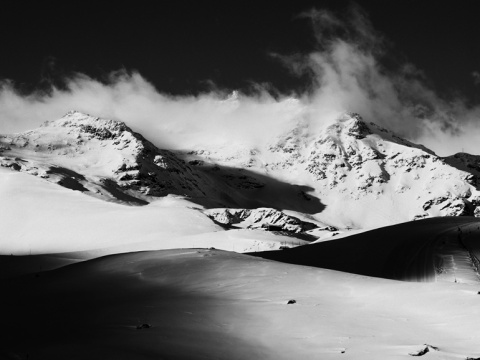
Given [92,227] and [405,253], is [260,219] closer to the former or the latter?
[92,227]

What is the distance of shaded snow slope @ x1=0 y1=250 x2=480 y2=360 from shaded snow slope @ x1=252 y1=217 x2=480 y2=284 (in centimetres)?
482

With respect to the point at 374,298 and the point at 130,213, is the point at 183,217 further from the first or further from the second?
the point at 374,298

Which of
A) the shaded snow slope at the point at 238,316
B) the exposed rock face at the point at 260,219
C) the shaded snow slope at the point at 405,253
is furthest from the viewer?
the exposed rock face at the point at 260,219

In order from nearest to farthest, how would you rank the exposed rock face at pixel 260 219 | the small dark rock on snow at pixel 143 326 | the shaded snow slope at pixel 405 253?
the small dark rock on snow at pixel 143 326 → the shaded snow slope at pixel 405 253 → the exposed rock face at pixel 260 219

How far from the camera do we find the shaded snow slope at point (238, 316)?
328 inches

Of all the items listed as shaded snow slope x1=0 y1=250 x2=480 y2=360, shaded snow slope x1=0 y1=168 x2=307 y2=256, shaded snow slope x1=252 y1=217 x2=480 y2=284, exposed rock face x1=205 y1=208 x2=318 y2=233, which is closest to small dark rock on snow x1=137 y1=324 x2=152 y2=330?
shaded snow slope x1=0 y1=250 x2=480 y2=360

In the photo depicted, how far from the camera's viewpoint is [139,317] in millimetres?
10734

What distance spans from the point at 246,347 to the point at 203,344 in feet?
2.26

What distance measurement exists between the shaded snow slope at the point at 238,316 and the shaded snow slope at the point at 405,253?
190 inches

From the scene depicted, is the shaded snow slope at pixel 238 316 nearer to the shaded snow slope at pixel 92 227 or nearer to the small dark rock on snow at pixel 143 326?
the small dark rock on snow at pixel 143 326

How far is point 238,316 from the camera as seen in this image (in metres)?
10.9

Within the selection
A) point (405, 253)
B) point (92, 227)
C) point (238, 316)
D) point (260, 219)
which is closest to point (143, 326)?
point (238, 316)

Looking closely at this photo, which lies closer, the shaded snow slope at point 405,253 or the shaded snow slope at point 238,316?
the shaded snow slope at point 238,316

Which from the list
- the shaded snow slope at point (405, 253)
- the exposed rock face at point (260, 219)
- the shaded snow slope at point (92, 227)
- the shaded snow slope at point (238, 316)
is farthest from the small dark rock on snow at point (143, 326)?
the exposed rock face at point (260, 219)
